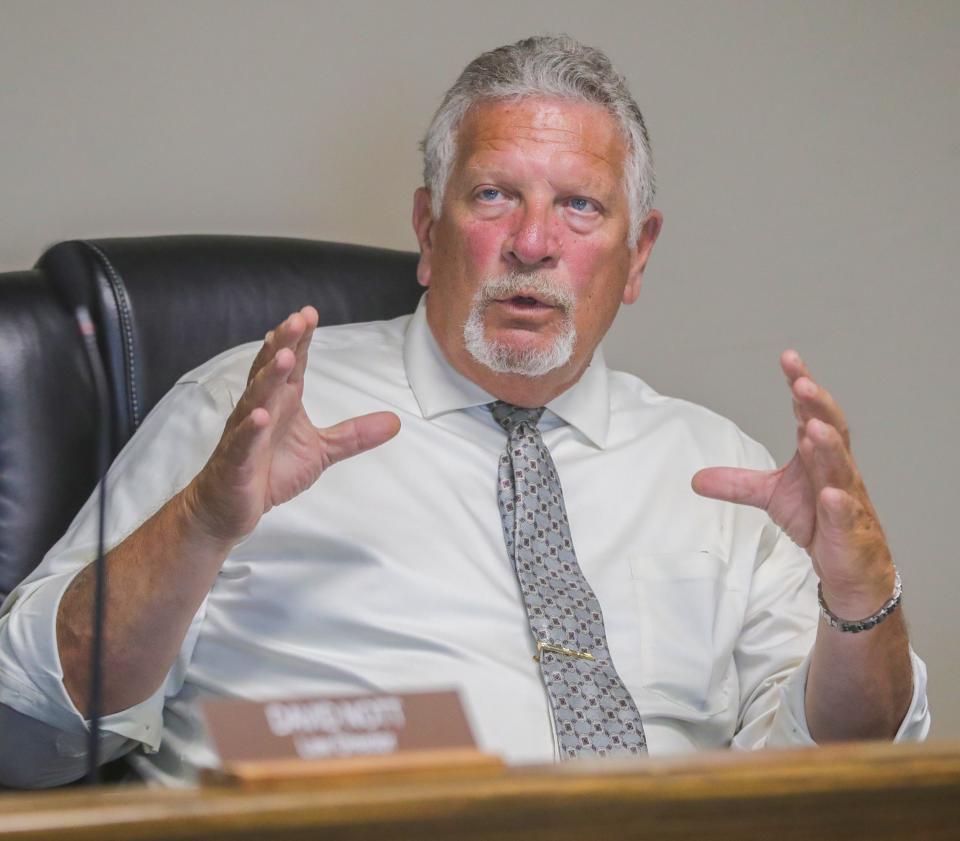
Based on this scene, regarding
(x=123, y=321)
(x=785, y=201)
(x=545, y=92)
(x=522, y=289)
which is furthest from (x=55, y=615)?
(x=785, y=201)

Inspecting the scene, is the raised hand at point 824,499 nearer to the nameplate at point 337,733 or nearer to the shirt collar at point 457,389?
the shirt collar at point 457,389

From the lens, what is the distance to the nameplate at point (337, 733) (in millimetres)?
648

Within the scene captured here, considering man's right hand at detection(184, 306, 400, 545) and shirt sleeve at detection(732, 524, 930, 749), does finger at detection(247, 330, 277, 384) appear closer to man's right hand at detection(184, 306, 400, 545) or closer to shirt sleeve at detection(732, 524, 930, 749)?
man's right hand at detection(184, 306, 400, 545)

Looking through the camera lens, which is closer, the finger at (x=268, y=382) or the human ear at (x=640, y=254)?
the finger at (x=268, y=382)

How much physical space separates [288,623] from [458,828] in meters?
0.92

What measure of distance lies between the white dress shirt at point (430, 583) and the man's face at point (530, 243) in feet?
0.23

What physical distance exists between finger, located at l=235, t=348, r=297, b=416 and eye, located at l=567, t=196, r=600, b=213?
0.60 metres

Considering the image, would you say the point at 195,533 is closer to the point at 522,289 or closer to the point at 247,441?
the point at 247,441

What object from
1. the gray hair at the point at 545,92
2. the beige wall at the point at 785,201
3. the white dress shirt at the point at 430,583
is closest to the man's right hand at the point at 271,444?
the white dress shirt at the point at 430,583

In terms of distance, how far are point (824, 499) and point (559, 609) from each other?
37cm

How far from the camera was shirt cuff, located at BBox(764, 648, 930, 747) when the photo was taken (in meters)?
1.47

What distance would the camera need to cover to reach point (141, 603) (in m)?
1.31

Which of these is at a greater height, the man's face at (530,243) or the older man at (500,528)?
the man's face at (530,243)

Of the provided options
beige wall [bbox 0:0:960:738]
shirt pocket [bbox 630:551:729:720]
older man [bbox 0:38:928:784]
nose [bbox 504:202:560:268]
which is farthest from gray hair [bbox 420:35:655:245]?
shirt pocket [bbox 630:551:729:720]
